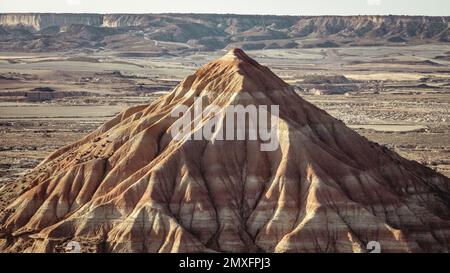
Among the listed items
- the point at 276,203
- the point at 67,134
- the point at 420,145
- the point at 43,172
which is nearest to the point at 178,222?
the point at 276,203

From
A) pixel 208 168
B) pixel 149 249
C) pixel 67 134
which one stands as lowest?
pixel 67 134

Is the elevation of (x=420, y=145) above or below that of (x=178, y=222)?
below

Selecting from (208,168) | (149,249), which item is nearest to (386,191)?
(208,168)

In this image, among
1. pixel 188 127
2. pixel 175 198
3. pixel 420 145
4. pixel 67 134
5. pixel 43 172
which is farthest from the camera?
pixel 67 134

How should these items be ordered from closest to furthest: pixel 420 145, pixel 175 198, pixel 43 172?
pixel 175 198, pixel 43 172, pixel 420 145

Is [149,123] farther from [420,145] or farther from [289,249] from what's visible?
[420,145]
